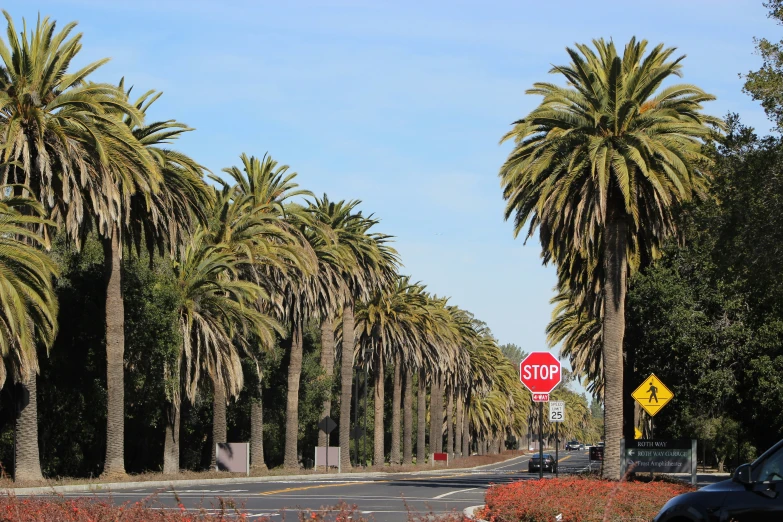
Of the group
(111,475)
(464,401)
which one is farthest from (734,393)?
(464,401)

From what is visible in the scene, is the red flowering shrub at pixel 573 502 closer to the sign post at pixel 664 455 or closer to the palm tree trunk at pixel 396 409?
the sign post at pixel 664 455

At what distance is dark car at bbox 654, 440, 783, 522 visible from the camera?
9.48 metres

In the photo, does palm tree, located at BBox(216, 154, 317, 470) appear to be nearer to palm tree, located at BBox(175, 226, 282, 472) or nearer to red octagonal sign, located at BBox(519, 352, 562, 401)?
palm tree, located at BBox(175, 226, 282, 472)

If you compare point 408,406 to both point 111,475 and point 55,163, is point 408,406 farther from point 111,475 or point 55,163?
point 55,163

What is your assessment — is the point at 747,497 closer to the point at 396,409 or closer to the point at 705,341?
the point at 705,341

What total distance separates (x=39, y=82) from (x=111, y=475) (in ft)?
46.2

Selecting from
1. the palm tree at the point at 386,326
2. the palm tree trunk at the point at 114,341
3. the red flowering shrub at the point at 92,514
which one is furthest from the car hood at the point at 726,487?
the palm tree at the point at 386,326

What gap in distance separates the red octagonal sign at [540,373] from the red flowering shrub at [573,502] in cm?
351

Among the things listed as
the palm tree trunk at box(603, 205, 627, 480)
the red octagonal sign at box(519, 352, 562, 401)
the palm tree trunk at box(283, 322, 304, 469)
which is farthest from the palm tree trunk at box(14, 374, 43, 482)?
the palm tree trunk at box(283, 322, 304, 469)

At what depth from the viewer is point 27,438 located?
109ft

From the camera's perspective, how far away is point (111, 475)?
Answer: 36531 mm

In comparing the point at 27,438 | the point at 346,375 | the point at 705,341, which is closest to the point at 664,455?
the point at 705,341

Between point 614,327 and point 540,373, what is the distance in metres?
6.86

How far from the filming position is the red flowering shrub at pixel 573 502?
16.4m
